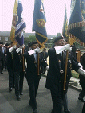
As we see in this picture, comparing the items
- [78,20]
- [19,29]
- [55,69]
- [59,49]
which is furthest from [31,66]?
[19,29]

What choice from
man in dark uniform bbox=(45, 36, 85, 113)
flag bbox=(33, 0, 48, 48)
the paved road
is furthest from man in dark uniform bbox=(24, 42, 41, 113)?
man in dark uniform bbox=(45, 36, 85, 113)

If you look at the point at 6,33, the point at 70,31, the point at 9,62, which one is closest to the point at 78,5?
the point at 70,31

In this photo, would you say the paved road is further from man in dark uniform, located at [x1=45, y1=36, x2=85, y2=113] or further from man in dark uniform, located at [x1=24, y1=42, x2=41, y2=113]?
man in dark uniform, located at [x1=45, y1=36, x2=85, y2=113]

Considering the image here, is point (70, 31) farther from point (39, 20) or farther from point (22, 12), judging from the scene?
point (22, 12)

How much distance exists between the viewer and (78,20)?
4055mm

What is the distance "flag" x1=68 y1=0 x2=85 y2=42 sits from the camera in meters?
4.00

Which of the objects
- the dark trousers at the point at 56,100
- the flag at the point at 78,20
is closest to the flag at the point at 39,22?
the flag at the point at 78,20

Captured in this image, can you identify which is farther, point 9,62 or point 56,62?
point 9,62

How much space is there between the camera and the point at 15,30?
6.44m

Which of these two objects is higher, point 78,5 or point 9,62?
point 78,5

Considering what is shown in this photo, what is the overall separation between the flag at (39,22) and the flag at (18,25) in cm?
106

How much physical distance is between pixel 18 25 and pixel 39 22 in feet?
4.23

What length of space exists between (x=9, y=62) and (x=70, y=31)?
3.60 m

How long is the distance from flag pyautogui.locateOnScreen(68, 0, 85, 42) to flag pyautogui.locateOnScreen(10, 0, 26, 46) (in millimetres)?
2619
